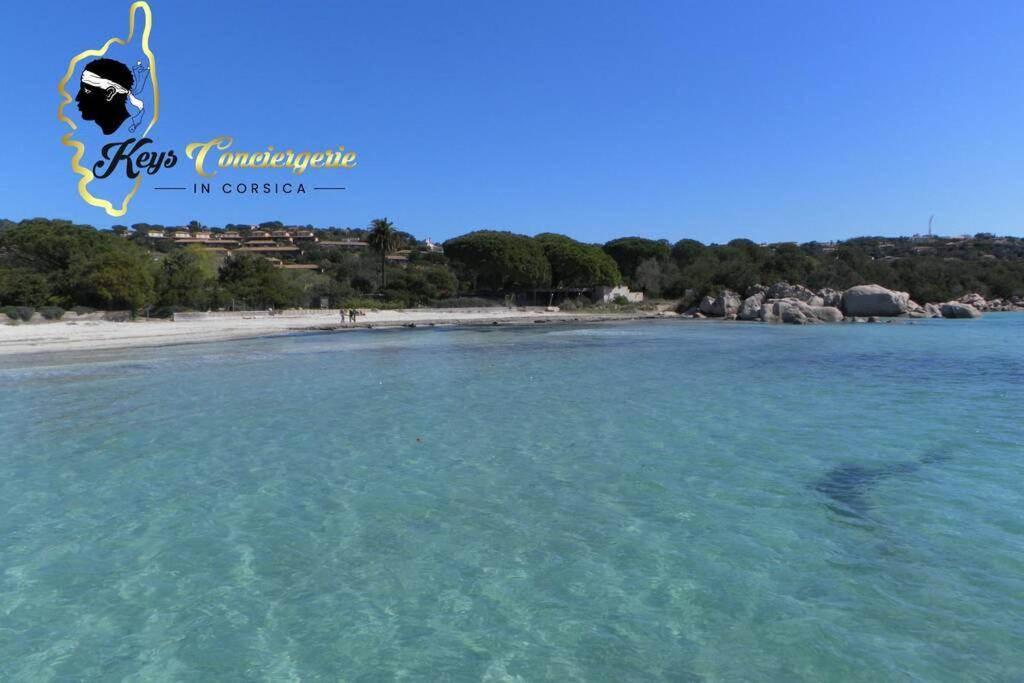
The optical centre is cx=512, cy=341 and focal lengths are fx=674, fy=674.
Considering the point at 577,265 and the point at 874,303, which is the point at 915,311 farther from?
the point at 577,265

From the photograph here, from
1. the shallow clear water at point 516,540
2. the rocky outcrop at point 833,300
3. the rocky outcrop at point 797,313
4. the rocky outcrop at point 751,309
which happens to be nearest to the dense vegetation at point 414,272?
the rocky outcrop at point 751,309

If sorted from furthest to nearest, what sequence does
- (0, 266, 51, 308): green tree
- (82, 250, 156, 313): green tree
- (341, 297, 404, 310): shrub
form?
(341, 297, 404, 310): shrub → (0, 266, 51, 308): green tree → (82, 250, 156, 313): green tree

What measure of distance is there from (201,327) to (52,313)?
8.41 meters

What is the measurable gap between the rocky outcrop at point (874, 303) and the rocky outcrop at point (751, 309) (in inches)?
264

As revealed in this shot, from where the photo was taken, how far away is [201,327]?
1539 inches

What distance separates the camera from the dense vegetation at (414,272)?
141 feet

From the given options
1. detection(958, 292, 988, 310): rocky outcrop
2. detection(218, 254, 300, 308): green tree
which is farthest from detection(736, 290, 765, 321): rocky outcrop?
detection(218, 254, 300, 308): green tree

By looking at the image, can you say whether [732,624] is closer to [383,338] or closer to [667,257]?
[383,338]

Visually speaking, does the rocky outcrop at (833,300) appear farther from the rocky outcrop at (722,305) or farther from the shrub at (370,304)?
the shrub at (370,304)

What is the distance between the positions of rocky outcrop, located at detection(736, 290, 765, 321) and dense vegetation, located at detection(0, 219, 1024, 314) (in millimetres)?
9925

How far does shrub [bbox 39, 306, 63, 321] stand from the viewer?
38.6 m

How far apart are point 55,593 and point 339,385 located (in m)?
12.3

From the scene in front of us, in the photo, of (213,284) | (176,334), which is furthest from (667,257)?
(176,334)

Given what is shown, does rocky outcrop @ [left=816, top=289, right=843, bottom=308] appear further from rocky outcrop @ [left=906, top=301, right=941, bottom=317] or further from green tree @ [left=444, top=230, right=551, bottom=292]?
green tree @ [left=444, top=230, right=551, bottom=292]
